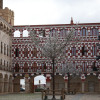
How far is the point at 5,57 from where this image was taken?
159ft

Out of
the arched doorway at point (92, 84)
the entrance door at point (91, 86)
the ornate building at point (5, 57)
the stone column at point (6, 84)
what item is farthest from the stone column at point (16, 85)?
the entrance door at point (91, 86)

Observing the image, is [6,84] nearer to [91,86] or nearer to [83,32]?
[91,86]

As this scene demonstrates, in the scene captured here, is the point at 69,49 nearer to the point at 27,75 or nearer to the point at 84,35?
the point at 84,35

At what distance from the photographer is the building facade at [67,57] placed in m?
50.8

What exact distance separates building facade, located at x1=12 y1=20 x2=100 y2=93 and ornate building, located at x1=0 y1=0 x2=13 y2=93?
1.41m

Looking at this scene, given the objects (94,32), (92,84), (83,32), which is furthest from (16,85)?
(94,32)

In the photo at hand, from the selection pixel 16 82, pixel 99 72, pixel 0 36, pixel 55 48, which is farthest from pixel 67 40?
pixel 16 82

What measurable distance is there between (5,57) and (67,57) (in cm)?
1040

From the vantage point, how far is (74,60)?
168 feet

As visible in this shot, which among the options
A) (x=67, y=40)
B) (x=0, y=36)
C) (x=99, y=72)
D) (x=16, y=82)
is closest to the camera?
(x=67, y=40)

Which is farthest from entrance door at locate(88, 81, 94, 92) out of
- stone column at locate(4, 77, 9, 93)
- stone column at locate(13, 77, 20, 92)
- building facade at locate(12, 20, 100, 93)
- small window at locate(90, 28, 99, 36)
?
stone column at locate(4, 77, 9, 93)

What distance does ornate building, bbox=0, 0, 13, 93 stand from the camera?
151ft

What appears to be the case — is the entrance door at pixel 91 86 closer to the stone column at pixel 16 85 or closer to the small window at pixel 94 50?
the small window at pixel 94 50

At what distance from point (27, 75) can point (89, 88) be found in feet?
35.6
